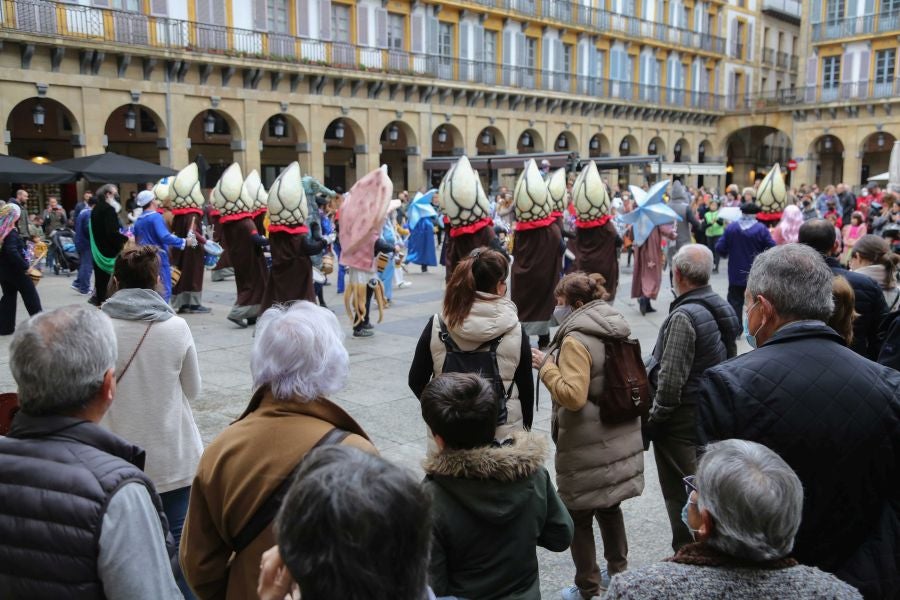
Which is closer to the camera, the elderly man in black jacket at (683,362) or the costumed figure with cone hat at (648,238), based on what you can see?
the elderly man in black jacket at (683,362)

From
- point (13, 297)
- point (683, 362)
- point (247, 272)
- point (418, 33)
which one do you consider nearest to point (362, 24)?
point (418, 33)

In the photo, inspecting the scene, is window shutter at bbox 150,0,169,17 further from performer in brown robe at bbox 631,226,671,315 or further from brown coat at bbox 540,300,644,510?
brown coat at bbox 540,300,644,510

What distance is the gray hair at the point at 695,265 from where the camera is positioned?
4066mm

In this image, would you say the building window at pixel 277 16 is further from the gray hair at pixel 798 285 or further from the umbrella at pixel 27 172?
the gray hair at pixel 798 285

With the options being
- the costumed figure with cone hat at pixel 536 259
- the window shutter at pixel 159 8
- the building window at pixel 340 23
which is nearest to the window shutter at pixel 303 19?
the building window at pixel 340 23

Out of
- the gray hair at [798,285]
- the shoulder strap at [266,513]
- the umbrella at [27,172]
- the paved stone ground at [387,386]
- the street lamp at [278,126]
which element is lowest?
the paved stone ground at [387,386]

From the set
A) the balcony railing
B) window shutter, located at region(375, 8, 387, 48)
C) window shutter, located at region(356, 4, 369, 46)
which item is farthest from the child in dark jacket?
the balcony railing

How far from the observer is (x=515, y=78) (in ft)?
117

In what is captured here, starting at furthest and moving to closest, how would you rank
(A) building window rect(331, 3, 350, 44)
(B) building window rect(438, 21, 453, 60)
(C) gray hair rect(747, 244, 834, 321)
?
(B) building window rect(438, 21, 453, 60) < (A) building window rect(331, 3, 350, 44) < (C) gray hair rect(747, 244, 834, 321)

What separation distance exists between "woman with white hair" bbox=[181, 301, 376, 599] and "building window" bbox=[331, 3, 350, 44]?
28362 mm

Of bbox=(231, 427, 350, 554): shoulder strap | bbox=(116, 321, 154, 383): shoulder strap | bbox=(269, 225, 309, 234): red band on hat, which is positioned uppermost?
bbox=(269, 225, 309, 234): red band on hat

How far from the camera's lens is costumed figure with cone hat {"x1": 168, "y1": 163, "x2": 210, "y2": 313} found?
11797 millimetres

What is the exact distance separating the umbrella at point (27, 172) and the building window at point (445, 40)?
68.6 ft

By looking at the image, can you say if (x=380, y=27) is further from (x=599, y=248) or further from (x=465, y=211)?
(x=465, y=211)
